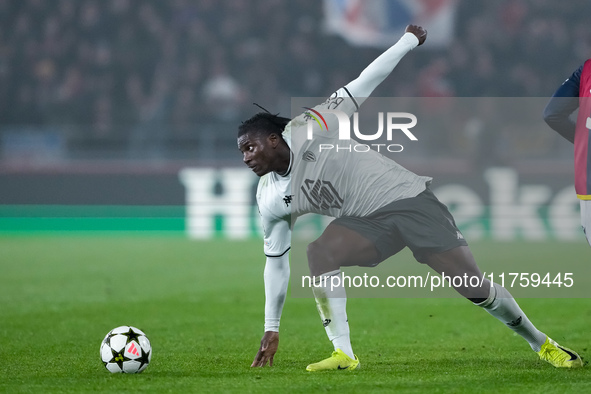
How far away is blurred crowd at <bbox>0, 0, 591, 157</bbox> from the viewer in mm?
18734

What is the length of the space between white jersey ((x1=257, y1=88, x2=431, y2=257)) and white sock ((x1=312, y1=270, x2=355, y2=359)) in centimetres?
36

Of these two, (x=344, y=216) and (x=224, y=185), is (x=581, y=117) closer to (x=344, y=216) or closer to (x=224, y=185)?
(x=344, y=216)

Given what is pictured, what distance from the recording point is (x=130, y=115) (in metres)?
18.8

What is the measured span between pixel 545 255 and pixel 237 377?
8023 millimetres

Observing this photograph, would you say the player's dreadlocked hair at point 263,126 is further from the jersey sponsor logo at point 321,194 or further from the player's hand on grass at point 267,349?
the player's hand on grass at point 267,349

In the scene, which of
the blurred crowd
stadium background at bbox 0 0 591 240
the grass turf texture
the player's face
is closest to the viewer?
the grass turf texture

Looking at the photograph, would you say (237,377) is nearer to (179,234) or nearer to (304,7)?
(179,234)

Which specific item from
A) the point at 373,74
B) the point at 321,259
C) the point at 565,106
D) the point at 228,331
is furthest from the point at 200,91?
the point at 565,106

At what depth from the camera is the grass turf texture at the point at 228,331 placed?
511 cm

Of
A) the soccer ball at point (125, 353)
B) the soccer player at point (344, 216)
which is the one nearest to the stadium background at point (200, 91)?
the soccer player at point (344, 216)

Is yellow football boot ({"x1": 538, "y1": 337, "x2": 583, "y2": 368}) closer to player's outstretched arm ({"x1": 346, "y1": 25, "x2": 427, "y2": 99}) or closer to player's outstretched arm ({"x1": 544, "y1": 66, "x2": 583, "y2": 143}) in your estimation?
player's outstretched arm ({"x1": 544, "y1": 66, "x2": 583, "y2": 143})

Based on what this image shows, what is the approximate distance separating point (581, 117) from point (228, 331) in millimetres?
3578

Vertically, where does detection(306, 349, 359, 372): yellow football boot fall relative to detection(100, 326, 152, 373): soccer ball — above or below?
below

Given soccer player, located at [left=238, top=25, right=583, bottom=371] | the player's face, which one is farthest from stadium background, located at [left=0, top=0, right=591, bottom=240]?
the player's face
